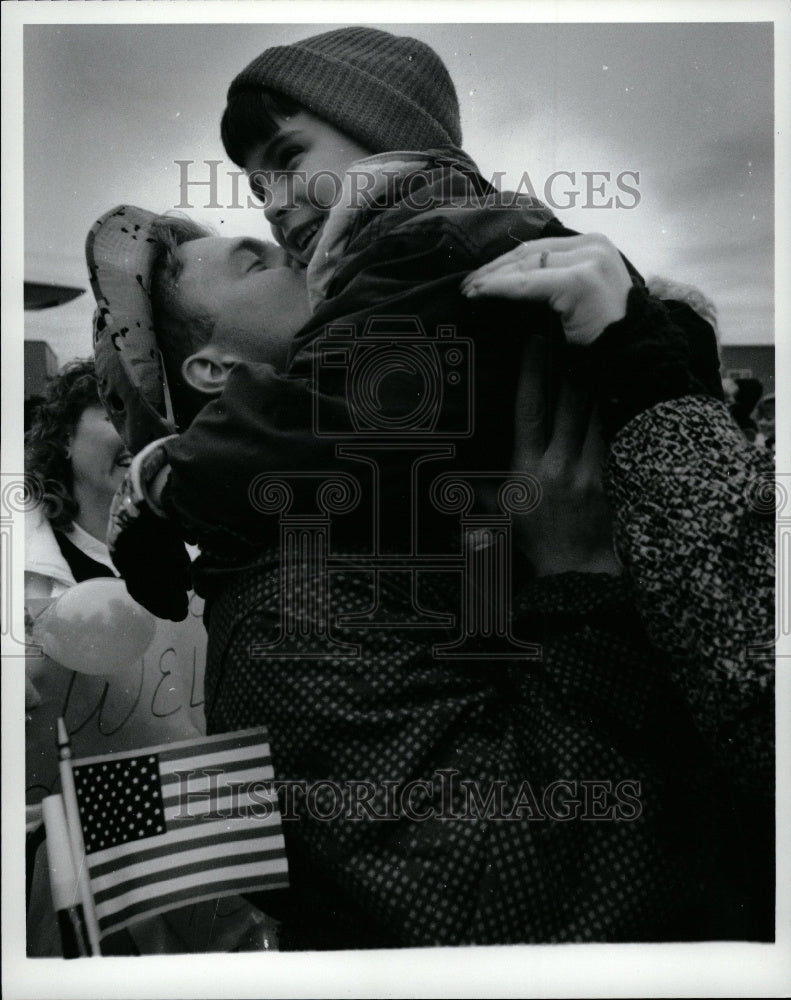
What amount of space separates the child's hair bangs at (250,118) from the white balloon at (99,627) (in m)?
1.16

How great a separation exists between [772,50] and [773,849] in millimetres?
2099

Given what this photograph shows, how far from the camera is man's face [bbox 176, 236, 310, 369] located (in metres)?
2.56

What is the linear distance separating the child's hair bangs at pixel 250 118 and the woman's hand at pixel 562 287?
0.64 m

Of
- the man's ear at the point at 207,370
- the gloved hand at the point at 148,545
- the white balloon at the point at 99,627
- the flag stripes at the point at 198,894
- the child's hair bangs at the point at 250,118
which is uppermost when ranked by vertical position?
the child's hair bangs at the point at 250,118

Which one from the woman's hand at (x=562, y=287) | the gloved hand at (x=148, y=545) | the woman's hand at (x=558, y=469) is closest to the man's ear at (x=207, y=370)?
the gloved hand at (x=148, y=545)

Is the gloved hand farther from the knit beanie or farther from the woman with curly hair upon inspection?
the knit beanie

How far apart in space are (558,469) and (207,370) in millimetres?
917

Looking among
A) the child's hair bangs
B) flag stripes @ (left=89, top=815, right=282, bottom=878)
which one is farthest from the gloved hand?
the child's hair bangs

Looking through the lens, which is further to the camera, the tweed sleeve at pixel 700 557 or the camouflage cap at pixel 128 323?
the camouflage cap at pixel 128 323

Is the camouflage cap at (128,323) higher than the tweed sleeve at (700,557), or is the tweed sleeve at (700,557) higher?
the camouflage cap at (128,323)

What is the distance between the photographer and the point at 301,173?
2.57 metres

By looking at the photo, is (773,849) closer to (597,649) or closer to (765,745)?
(765,745)

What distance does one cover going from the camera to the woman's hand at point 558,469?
8.34ft

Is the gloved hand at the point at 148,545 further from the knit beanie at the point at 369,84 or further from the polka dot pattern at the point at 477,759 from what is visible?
the knit beanie at the point at 369,84
